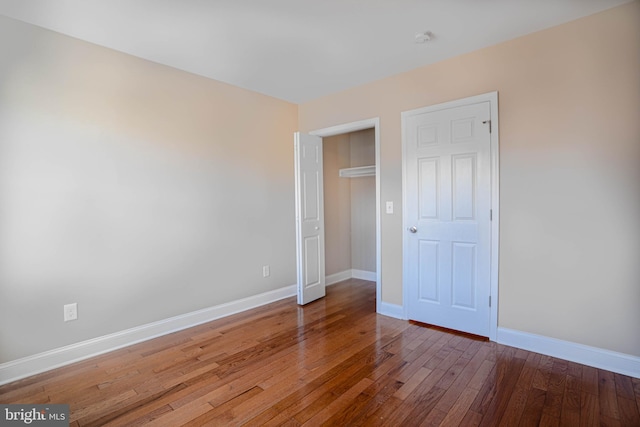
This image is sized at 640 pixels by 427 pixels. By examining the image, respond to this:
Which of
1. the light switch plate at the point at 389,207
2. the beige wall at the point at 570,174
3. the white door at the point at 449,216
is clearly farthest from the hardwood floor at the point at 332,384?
the light switch plate at the point at 389,207

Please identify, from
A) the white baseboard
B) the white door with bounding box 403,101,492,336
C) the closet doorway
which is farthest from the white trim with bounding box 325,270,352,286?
the white door with bounding box 403,101,492,336

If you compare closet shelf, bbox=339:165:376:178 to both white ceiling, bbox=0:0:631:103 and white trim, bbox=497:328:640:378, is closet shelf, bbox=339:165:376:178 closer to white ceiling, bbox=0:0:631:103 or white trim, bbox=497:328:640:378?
white ceiling, bbox=0:0:631:103

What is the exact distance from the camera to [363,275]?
513 centimetres

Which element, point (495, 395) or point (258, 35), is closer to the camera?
point (495, 395)

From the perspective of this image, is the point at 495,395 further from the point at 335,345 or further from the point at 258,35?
the point at 258,35

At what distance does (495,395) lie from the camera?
1997 mm

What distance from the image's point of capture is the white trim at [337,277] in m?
4.82

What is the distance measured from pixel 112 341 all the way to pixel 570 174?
4052 millimetres

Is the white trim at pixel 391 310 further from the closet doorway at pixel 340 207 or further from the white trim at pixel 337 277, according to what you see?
the white trim at pixel 337 277

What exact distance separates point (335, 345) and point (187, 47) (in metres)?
2.94

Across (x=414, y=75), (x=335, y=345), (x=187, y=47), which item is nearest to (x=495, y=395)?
(x=335, y=345)

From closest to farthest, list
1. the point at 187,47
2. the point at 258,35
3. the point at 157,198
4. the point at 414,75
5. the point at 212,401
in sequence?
the point at 212,401, the point at 258,35, the point at 187,47, the point at 157,198, the point at 414,75

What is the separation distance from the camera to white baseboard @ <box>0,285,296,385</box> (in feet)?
7.48

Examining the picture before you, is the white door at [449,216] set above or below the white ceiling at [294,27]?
below
